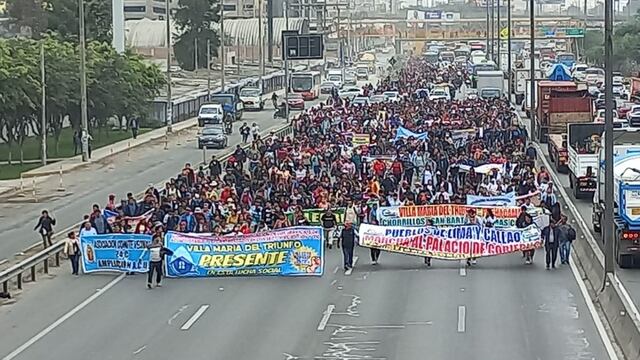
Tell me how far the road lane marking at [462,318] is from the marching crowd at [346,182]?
15.4 feet

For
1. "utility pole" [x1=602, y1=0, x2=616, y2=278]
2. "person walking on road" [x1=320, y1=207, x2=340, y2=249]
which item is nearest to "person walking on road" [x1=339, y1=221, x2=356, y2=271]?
"person walking on road" [x1=320, y1=207, x2=340, y2=249]

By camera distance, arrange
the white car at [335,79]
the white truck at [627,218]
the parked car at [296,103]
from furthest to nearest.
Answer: the white car at [335,79] < the parked car at [296,103] < the white truck at [627,218]

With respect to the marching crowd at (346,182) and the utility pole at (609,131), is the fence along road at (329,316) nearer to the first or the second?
the utility pole at (609,131)

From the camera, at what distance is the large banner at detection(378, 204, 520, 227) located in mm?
31703

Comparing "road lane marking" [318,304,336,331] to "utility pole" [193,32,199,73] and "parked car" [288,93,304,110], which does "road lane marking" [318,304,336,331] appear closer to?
"parked car" [288,93,304,110]

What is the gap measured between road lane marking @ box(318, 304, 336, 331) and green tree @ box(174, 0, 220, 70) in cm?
11394

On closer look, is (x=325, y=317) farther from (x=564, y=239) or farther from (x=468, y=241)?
(x=564, y=239)

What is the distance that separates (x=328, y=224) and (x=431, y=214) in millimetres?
2696

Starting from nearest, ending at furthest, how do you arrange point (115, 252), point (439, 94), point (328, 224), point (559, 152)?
1. point (115, 252)
2. point (328, 224)
3. point (559, 152)
4. point (439, 94)

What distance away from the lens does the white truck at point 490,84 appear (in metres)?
90.4

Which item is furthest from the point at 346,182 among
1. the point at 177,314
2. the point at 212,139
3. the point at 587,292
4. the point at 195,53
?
the point at 195,53

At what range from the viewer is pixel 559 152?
4862 cm

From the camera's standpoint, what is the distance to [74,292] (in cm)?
2684

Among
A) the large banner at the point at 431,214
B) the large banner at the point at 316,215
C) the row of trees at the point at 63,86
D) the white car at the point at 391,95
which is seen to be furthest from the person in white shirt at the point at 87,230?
the white car at the point at 391,95
